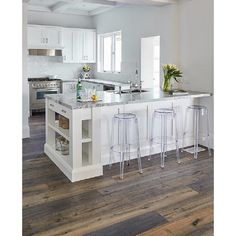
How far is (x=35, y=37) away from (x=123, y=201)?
20.3ft

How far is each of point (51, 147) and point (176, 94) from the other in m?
2.14

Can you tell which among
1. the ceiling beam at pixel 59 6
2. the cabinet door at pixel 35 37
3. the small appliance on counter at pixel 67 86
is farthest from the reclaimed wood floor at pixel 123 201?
the ceiling beam at pixel 59 6

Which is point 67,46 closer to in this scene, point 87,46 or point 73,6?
point 87,46

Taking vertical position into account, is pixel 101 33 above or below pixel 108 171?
above

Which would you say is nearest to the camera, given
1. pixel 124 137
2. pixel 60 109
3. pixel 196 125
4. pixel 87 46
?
pixel 60 109

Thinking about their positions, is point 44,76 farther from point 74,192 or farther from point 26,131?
point 74,192

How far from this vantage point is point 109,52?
8.47m

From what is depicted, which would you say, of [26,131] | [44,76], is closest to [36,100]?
[44,76]

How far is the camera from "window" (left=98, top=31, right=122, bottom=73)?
794cm

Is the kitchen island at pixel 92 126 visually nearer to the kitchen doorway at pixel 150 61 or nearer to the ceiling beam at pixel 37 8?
the kitchen doorway at pixel 150 61

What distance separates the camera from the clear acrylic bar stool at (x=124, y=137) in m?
4.10

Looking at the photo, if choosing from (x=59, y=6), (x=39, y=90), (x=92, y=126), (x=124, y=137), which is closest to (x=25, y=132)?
(x=124, y=137)

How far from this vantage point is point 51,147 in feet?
14.8
